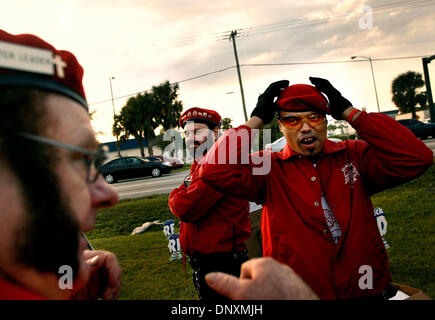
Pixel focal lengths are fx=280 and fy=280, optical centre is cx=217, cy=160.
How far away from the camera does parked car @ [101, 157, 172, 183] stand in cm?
1809

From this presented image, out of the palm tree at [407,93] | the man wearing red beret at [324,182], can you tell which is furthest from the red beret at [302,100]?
the palm tree at [407,93]

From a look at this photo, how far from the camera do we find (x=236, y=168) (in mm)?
2152

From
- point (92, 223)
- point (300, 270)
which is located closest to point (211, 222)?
point (300, 270)

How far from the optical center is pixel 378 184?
2.05 m

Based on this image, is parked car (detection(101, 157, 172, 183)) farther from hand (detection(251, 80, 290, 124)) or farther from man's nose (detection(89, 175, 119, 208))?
man's nose (detection(89, 175, 119, 208))

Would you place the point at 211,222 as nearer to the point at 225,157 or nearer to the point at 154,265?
the point at 225,157

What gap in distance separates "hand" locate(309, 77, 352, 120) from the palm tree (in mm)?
66873

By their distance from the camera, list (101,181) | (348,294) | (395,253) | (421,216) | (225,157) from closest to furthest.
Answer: (101,181)
(348,294)
(225,157)
(395,253)
(421,216)

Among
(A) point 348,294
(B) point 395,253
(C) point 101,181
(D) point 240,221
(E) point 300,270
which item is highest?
(C) point 101,181

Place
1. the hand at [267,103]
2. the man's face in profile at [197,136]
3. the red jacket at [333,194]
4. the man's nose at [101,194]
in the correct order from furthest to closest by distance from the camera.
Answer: the man's face in profile at [197,136]
the hand at [267,103]
the red jacket at [333,194]
the man's nose at [101,194]

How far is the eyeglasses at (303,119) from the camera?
2.13 meters

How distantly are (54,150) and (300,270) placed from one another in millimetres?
1596

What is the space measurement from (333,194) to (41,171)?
1.74m

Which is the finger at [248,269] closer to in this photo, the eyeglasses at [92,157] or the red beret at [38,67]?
the eyeglasses at [92,157]
